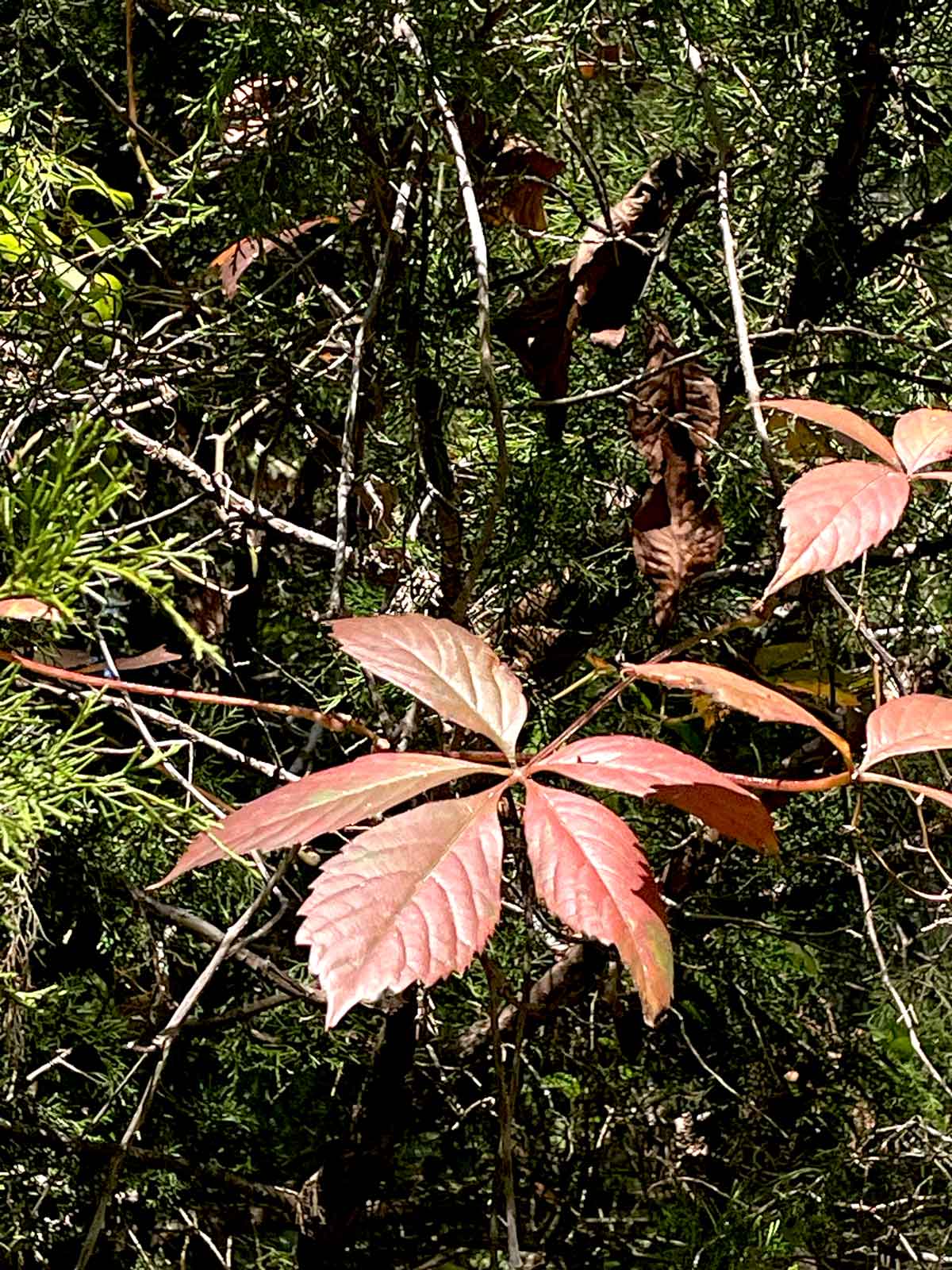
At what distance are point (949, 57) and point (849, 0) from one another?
0.09 meters

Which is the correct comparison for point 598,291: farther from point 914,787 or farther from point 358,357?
point 914,787

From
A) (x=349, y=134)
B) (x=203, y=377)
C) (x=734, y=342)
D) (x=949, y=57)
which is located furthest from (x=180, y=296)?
(x=949, y=57)

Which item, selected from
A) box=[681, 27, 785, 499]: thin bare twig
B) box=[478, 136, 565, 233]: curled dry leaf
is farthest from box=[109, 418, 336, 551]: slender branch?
box=[681, 27, 785, 499]: thin bare twig

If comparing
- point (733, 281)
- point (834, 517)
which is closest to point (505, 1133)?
point (834, 517)

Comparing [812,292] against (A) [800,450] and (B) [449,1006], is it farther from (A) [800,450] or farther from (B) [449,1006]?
(B) [449,1006]

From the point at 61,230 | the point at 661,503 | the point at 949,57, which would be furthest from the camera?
the point at 61,230

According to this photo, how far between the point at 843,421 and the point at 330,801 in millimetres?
327

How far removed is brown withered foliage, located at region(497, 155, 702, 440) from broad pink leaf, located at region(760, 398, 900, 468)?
7.3 inches

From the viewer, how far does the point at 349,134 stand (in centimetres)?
83

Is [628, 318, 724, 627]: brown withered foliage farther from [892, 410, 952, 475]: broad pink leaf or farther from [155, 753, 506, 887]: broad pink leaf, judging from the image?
[155, 753, 506, 887]: broad pink leaf

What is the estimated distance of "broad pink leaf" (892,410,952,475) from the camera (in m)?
0.66

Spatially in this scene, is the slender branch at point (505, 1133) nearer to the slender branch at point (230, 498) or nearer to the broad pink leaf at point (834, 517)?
the broad pink leaf at point (834, 517)

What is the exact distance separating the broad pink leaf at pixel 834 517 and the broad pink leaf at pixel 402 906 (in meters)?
0.18

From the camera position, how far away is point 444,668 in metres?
0.62
